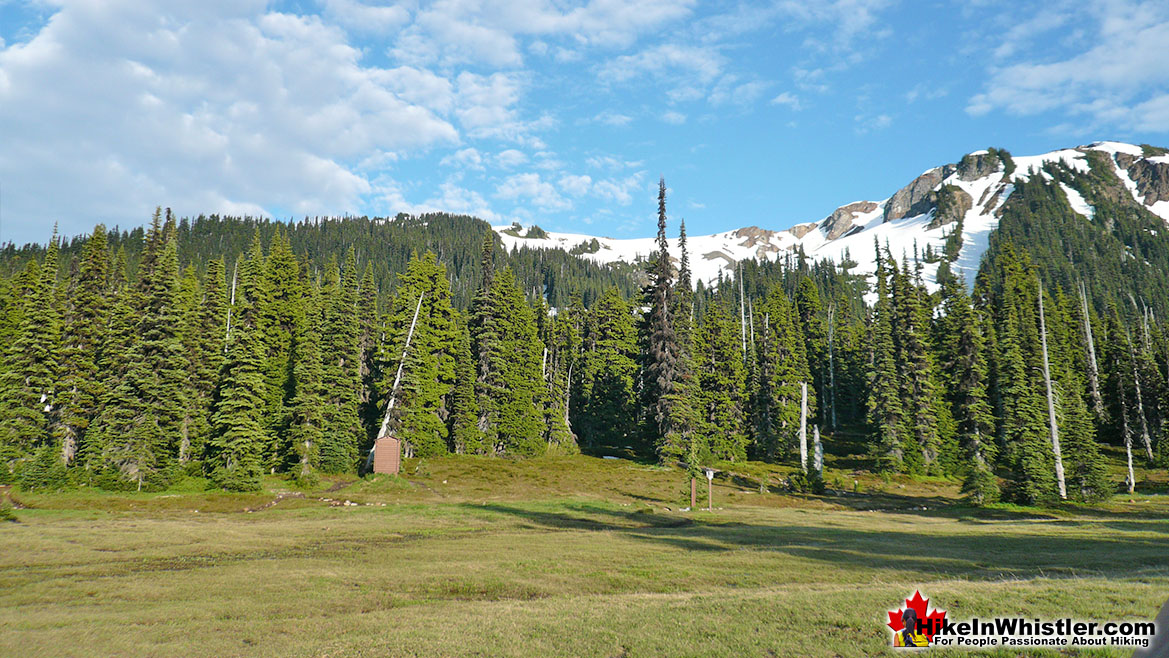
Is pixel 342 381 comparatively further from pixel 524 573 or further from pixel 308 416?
pixel 524 573

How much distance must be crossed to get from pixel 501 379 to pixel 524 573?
43.4 m

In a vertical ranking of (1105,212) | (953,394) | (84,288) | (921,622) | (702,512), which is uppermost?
(1105,212)

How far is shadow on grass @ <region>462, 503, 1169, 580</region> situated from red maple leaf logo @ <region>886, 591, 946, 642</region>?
6.97 m

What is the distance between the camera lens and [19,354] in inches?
1785

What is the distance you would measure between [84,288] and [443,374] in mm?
29837

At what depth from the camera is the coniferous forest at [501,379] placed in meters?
43.3

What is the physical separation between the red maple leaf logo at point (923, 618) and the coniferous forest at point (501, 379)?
3109cm

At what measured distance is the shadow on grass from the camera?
18000 mm

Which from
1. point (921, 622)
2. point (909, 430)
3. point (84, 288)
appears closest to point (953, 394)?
point (909, 430)

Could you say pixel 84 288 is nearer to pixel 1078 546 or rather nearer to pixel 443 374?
pixel 443 374

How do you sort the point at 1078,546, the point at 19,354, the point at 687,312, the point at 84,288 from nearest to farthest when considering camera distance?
the point at 1078,546
the point at 19,354
the point at 84,288
the point at 687,312

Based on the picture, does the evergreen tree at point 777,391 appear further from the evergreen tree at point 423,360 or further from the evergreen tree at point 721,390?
the evergreen tree at point 423,360

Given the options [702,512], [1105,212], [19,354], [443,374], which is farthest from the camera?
[1105,212]

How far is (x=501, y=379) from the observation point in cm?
6088
